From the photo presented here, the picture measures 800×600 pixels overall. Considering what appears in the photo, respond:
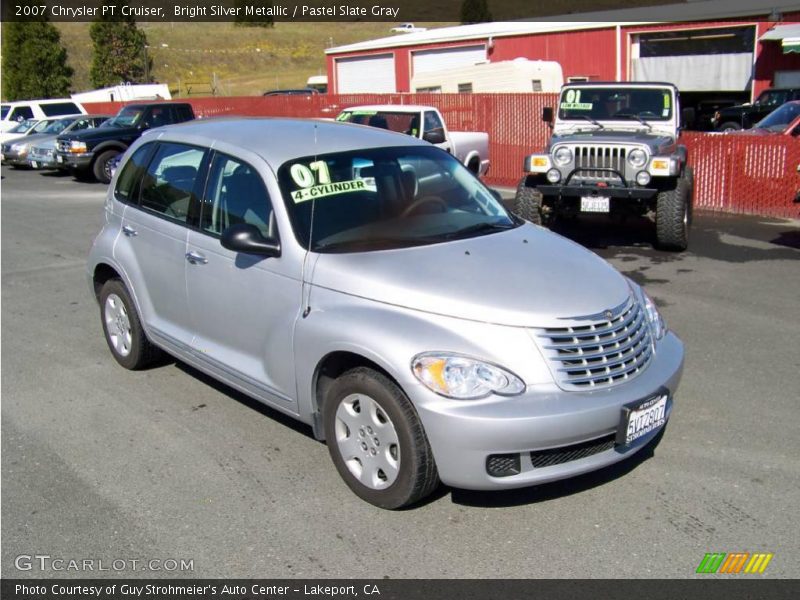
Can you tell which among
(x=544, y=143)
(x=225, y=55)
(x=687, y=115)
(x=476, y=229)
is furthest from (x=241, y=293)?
(x=225, y=55)

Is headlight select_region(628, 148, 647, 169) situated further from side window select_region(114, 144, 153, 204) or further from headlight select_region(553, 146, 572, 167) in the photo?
side window select_region(114, 144, 153, 204)

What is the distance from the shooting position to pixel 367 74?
3738 cm

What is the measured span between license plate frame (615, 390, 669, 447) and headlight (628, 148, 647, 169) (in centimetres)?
635

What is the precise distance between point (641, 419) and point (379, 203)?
1.82 meters

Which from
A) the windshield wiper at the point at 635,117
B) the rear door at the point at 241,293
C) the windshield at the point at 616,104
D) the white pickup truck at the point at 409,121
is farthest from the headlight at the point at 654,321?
the white pickup truck at the point at 409,121

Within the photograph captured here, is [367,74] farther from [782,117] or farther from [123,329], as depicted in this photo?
[123,329]

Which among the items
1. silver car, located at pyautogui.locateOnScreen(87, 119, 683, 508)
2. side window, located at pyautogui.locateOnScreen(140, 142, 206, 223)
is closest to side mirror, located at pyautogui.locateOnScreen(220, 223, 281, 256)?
silver car, located at pyautogui.locateOnScreen(87, 119, 683, 508)

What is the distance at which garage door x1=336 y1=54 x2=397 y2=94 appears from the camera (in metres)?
36.4

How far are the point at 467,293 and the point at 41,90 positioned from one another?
51.5 m

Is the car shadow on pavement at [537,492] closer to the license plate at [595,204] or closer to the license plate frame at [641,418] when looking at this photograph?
the license plate frame at [641,418]

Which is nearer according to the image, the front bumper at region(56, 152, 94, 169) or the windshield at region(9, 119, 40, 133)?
the front bumper at region(56, 152, 94, 169)

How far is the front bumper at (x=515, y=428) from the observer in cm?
349

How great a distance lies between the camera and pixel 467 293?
3.83 m

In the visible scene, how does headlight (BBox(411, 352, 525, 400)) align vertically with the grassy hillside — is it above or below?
below
